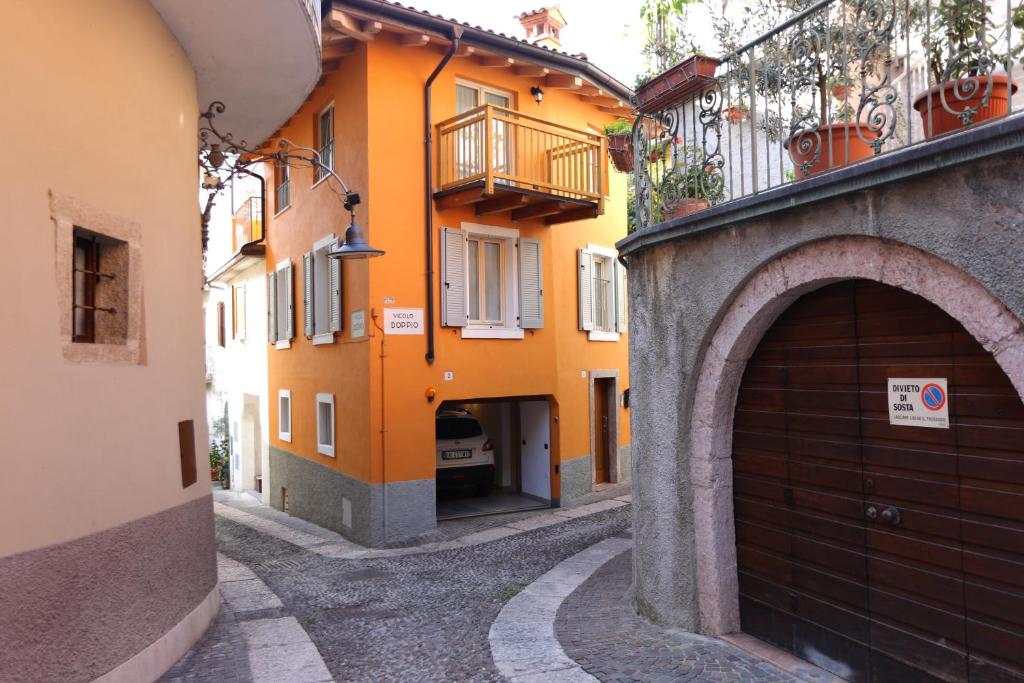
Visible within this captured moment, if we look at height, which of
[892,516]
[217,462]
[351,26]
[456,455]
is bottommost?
[217,462]

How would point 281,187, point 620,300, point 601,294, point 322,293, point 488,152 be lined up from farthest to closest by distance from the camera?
1. point 281,187
2. point 620,300
3. point 601,294
4. point 322,293
5. point 488,152

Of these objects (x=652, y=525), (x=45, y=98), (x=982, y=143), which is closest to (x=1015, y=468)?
(x=982, y=143)

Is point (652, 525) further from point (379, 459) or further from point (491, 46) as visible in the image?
point (491, 46)

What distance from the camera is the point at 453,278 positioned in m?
12.1

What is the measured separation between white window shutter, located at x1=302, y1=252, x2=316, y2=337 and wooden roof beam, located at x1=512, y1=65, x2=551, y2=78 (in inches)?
194

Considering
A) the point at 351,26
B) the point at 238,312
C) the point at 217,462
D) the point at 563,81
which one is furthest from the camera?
the point at 217,462

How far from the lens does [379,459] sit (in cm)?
1131

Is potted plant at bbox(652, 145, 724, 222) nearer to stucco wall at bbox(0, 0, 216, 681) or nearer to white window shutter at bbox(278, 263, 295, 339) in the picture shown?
stucco wall at bbox(0, 0, 216, 681)

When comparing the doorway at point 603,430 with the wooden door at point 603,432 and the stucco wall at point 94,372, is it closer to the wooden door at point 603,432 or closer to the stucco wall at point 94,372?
the wooden door at point 603,432

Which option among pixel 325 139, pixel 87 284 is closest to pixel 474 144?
pixel 325 139

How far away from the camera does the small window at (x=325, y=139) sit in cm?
1313

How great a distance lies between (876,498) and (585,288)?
10018 mm

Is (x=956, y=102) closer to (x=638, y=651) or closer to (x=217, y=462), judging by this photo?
(x=638, y=651)

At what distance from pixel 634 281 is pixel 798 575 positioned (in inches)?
103
